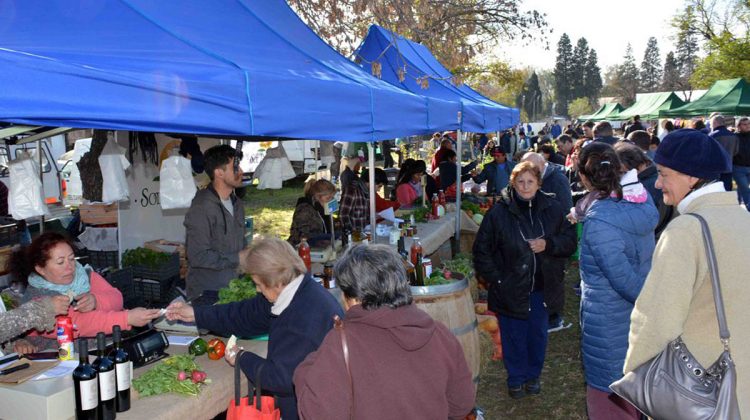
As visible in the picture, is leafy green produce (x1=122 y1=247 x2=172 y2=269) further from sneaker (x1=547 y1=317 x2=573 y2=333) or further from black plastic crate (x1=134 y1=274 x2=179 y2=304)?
sneaker (x1=547 y1=317 x2=573 y2=333)

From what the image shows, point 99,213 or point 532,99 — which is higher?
point 532,99

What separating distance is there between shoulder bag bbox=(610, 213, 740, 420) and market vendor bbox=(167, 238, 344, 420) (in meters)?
1.34

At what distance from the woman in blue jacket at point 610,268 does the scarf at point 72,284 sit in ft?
9.37

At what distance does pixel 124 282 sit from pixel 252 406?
11.5 feet

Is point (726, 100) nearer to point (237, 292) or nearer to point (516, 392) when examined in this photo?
point (516, 392)

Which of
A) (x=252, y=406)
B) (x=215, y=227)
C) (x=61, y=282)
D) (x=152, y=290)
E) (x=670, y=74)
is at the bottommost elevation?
(x=152, y=290)

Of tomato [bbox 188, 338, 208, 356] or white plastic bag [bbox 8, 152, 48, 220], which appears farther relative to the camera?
white plastic bag [bbox 8, 152, 48, 220]

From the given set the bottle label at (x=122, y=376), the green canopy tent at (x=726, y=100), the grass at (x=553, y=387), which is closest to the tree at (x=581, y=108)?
the green canopy tent at (x=726, y=100)

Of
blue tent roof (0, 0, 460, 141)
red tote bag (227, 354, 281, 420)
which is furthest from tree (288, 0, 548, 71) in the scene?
red tote bag (227, 354, 281, 420)

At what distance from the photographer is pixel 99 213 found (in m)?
6.87

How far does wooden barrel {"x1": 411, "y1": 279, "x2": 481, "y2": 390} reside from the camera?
398 centimetres

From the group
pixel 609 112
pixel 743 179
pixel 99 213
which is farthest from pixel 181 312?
pixel 609 112

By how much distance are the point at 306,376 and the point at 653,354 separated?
4.06ft

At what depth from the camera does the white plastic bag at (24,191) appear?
10.5 ft
